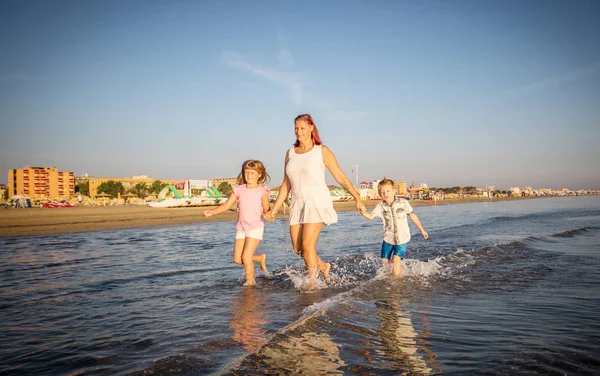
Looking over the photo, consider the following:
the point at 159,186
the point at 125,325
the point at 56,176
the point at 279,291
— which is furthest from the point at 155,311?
the point at 56,176

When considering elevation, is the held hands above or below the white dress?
below

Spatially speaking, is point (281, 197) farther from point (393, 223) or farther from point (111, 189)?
point (111, 189)

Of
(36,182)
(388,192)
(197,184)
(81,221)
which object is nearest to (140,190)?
(36,182)

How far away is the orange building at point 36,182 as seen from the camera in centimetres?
14750

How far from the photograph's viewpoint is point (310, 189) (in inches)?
203

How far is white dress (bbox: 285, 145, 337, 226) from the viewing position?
5160mm

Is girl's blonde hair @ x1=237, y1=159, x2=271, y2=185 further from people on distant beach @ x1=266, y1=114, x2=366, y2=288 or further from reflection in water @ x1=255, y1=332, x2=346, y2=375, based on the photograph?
reflection in water @ x1=255, y1=332, x2=346, y2=375

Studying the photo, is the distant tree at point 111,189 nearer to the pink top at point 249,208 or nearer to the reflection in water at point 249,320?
the pink top at point 249,208

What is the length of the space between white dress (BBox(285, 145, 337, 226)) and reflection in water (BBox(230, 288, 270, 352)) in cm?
119

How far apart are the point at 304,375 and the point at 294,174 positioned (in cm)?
→ 308

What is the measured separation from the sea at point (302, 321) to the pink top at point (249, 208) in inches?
25.7

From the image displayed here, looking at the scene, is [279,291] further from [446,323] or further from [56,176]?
[56,176]

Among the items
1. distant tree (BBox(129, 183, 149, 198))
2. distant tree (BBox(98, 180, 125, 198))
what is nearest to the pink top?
distant tree (BBox(129, 183, 149, 198))

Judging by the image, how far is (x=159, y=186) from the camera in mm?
129500
